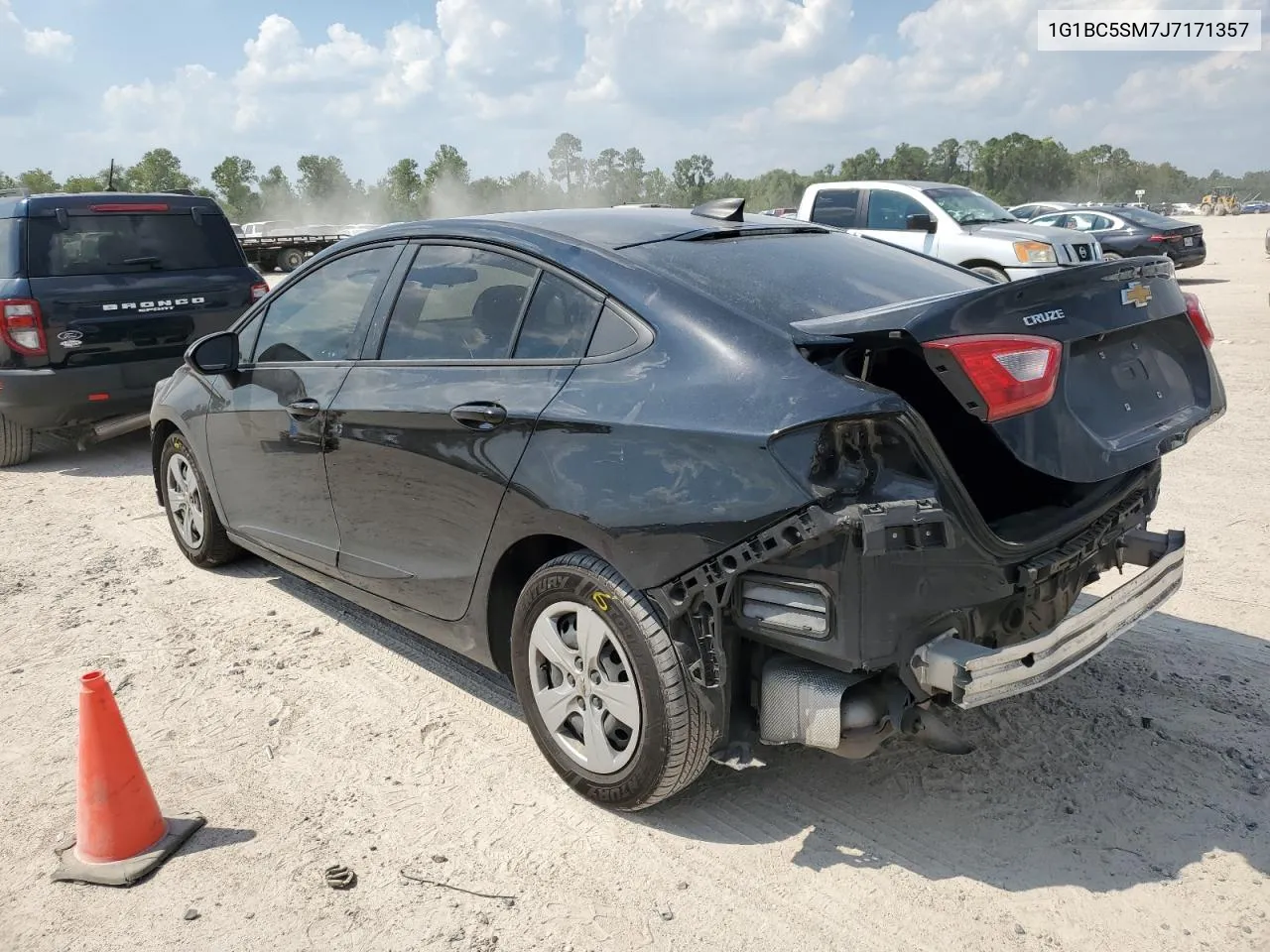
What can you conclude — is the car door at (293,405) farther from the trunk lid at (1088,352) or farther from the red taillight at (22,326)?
the red taillight at (22,326)

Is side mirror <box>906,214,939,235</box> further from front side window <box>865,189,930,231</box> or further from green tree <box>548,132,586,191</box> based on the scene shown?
green tree <box>548,132,586,191</box>

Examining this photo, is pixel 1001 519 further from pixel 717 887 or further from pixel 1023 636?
pixel 717 887

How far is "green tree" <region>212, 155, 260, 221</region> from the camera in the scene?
83.7 metres

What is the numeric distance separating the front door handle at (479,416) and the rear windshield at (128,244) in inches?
229

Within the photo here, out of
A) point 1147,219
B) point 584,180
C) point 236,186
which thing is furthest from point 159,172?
point 1147,219

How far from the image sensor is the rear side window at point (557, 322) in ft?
10.0

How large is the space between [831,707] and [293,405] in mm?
2531

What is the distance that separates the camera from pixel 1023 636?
2857mm

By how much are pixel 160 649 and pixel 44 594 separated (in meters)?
1.19

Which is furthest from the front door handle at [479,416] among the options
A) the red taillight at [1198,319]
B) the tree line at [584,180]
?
the tree line at [584,180]

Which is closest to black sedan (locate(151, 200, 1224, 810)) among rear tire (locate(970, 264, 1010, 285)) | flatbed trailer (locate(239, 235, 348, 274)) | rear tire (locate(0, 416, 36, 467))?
rear tire (locate(970, 264, 1010, 285))

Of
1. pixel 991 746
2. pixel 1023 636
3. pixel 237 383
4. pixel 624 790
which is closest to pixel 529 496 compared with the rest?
pixel 624 790

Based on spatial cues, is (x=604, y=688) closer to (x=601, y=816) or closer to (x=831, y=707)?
(x=601, y=816)

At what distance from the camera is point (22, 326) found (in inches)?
287
